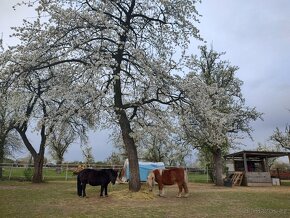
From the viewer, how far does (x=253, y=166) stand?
113 ft

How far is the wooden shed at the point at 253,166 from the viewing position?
30.9 metres

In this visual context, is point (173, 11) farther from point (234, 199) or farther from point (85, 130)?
point (85, 130)

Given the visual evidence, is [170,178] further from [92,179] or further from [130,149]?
[92,179]

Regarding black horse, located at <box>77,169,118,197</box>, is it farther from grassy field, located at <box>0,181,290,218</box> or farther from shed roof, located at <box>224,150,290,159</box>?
shed roof, located at <box>224,150,290,159</box>

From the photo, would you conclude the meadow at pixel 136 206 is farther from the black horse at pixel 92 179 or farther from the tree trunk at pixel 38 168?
the tree trunk at pixel 38 168

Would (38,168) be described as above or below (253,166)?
below

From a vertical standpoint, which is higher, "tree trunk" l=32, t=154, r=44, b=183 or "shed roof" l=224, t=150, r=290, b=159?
"shed roof" l=224, t=150, r=290, b=159

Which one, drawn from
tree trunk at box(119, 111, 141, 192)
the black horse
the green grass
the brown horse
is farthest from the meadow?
the green grass

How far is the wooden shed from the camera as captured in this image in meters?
30.9

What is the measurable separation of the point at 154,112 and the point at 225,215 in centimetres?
741

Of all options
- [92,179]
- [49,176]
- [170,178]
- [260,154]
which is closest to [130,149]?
[170,178]

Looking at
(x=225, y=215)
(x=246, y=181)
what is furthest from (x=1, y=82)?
(x=246, y=181)

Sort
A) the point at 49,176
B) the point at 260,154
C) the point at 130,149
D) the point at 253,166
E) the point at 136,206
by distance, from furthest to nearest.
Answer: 1. the point at 49,176
2. the point at 253,166
3. the point at 260,154
4. the point at 130,149
5. the point at 136,206

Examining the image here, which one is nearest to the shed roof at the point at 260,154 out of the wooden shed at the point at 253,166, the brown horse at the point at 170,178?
the wooden shed at the point at 253,166
